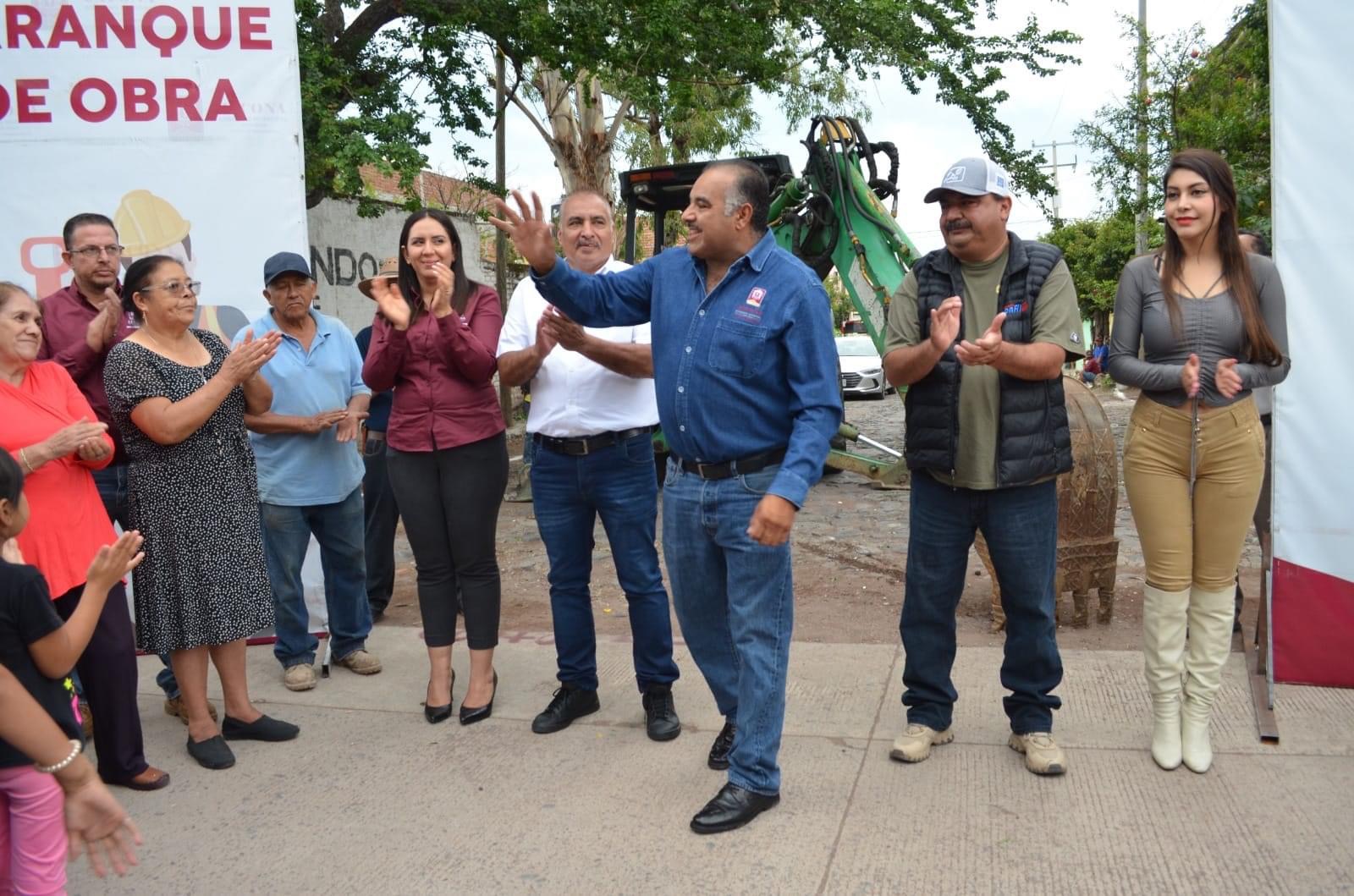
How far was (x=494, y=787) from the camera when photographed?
12.3 feet

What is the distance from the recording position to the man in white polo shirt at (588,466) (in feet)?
13.5

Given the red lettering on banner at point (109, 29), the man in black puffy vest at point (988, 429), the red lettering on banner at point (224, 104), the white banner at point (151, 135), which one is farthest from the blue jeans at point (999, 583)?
the red lettering on banner at point (109, 29)

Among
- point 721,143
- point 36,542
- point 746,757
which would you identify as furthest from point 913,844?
point 721,143

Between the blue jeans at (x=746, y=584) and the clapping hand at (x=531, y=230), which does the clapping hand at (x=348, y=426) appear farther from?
the blue jeans at (x=746, y=584)

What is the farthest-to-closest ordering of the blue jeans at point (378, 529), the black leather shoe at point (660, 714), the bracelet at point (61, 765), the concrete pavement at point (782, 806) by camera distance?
the blue jeans at point (378, 529) → the black leather shoe at point (660, 714) → the concrete pavement at point (782, 806) → the bracelet at point (61, 765)

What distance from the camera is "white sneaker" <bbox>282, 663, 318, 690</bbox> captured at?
192 inches

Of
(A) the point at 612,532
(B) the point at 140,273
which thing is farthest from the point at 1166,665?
(B) the point at 140,273

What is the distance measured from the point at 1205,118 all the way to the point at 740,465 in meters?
9.09

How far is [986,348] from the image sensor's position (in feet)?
10.9

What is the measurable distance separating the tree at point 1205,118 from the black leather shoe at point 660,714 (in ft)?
20.2

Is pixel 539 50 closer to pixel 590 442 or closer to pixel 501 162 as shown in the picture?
pixel 501 162

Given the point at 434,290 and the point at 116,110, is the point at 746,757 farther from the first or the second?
the point at 116,110

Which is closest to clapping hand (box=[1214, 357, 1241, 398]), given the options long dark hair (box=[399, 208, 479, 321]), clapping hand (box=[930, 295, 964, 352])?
clapping hand (box=[930, 295, 964, 352])

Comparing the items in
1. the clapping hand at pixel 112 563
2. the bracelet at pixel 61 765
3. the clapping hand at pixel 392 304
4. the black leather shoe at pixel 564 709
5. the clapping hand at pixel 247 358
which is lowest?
the black leather shoe at pixel 564 709
